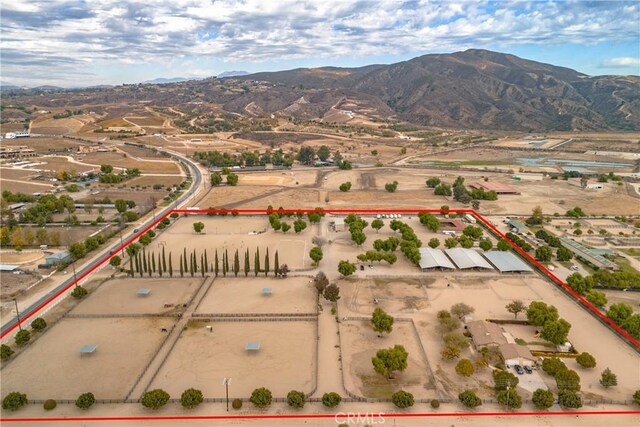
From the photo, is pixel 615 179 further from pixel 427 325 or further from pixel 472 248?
pixel 427 325

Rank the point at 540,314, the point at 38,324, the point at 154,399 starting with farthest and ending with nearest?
the point at 540,314, the point at 38,324, the point at 154,399

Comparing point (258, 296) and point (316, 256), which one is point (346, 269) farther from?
point (258, 296)

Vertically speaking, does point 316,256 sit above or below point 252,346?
above

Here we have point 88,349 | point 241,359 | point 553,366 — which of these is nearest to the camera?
point 553,366

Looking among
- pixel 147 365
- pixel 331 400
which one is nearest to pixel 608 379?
pixel 331 400

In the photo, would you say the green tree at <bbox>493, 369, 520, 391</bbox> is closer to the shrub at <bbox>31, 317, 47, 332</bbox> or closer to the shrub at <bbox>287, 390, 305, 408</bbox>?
the shrub at <bbox>287, 390, 305, 408</bbox>

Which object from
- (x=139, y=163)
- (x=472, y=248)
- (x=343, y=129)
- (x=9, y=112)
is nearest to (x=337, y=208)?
(x=472, y=248)
